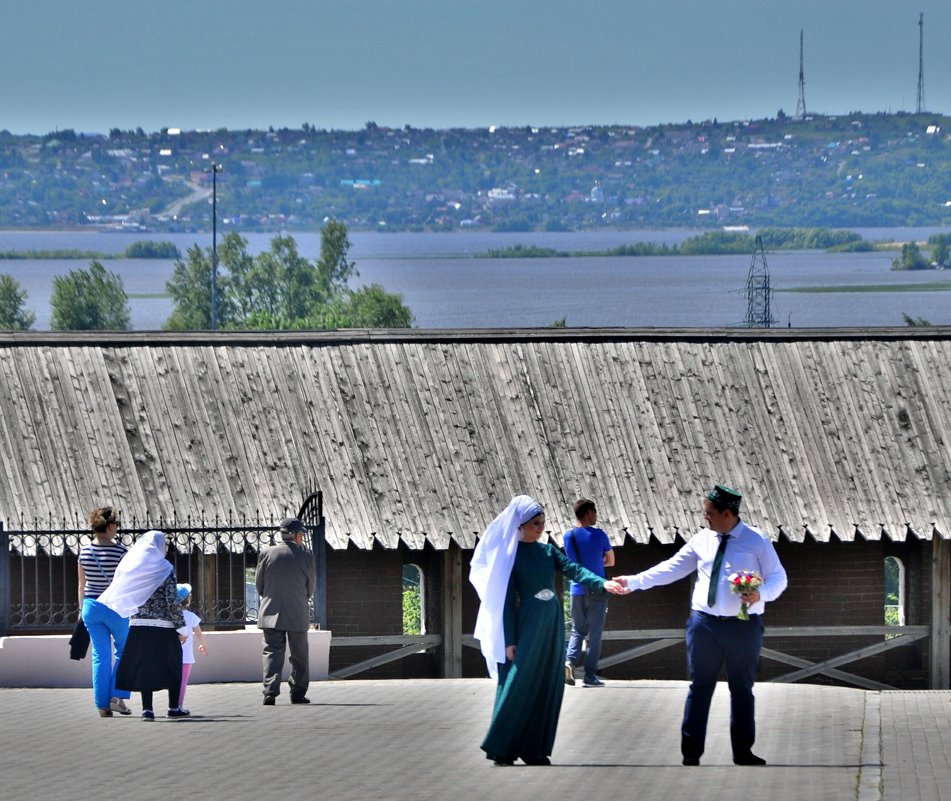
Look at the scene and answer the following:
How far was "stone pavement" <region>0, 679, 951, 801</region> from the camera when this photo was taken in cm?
998

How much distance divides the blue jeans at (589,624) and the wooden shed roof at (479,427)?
15.8ft

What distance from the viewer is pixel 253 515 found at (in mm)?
20125

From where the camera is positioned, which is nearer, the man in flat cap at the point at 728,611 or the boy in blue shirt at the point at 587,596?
the man in flat cap at the point at 728,611

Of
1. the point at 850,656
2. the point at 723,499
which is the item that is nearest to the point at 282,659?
the point at 723,499

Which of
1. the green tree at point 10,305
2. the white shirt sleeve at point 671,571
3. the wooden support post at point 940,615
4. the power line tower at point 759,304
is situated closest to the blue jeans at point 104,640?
the white shirt sleeve at point 671,571

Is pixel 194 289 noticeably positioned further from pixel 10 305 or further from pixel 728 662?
pixel 728 662

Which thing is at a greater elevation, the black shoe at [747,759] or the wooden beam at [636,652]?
the black shoe at [747,759]

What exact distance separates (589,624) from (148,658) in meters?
3.89

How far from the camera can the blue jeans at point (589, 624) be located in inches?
594

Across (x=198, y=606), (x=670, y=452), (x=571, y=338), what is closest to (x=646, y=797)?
(x=198, y=606)

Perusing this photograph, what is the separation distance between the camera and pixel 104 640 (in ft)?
42.9

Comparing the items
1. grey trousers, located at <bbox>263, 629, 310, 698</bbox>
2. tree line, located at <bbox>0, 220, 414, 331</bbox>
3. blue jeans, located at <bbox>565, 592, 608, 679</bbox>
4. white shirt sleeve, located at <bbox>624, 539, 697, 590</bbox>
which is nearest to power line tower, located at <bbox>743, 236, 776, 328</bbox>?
tree line, located at <bbox>0, 220, 414, 331</bbox>

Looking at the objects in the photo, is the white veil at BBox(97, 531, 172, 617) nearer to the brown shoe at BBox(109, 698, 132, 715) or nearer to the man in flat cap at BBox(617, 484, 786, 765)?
the brown shoe at BBox(109, 698, 132, 715)

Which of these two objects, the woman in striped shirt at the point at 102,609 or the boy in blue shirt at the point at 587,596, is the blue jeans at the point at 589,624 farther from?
the woman in striped shirt at the point at 102,609
